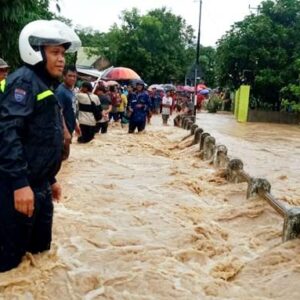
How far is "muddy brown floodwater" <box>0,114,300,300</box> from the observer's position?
393 cm

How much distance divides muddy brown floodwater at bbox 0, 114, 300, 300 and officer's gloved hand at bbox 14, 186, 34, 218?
0.64 metres

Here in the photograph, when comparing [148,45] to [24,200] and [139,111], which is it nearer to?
[139,111]

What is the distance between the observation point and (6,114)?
10.8ft

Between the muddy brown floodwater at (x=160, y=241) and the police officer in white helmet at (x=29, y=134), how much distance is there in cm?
41

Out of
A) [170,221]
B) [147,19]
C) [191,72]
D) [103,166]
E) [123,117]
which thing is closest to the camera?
[170,221]

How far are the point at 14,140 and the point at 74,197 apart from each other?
3666 mm

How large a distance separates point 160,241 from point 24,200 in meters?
2.16

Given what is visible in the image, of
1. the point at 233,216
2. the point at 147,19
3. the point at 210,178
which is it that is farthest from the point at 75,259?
the point at 147,19

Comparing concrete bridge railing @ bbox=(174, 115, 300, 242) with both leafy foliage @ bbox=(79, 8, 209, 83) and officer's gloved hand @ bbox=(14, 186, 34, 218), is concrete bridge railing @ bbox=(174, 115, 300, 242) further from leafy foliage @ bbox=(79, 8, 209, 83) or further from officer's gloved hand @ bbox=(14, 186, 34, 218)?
leafy foliage @ bbox=(79, 8, 209, 83)

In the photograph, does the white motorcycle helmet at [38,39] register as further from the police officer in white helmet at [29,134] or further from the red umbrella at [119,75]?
the red umbrella at [119,75]

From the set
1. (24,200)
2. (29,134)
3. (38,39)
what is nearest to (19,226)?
(24,200)

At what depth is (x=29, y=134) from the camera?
3.45m

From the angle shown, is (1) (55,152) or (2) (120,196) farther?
(2) (120,196)

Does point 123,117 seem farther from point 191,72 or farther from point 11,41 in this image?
point 11,41
